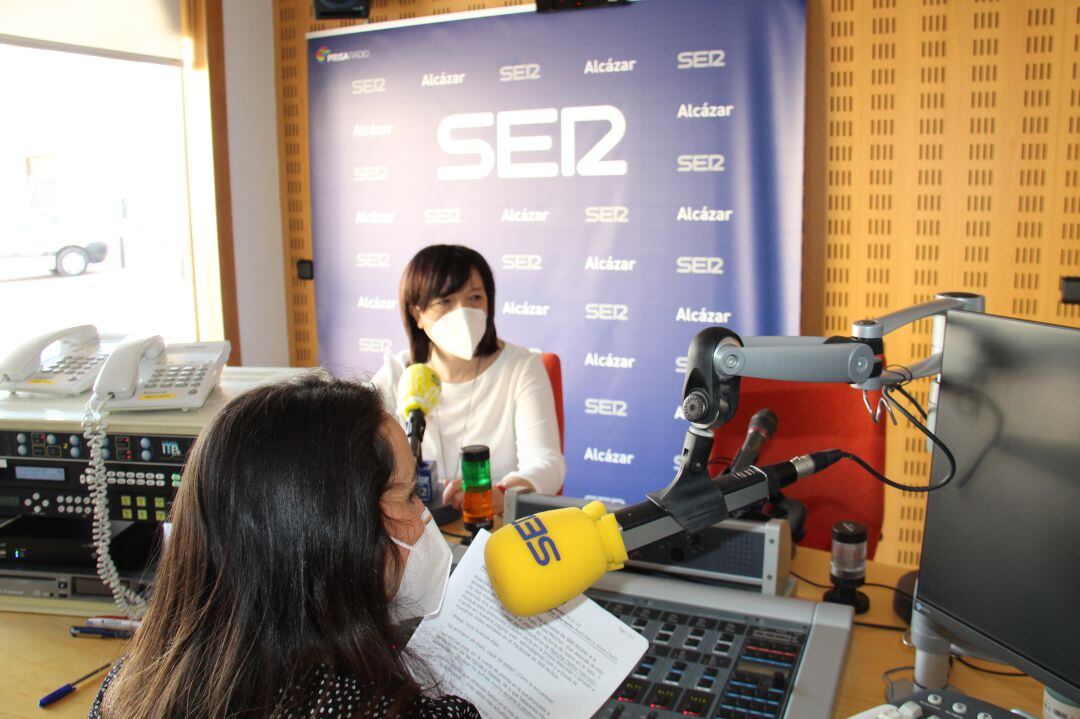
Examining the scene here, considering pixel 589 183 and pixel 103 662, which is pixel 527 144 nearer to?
pixel 589 183

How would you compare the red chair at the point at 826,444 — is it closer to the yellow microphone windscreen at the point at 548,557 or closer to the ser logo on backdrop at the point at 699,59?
the yellow microphone windscreen at the point at 548,557

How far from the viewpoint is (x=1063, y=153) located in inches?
109

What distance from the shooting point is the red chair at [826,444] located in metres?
2.09

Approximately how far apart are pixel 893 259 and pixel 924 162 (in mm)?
354

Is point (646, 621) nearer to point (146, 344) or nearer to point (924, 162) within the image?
point (146, 344)

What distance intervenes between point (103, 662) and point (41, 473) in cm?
39

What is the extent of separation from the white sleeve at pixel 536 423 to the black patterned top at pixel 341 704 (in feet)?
4.90

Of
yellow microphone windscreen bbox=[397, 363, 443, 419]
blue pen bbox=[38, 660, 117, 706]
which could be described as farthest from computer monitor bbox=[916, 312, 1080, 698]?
blue pen bbox=[38, 660, 117, 706]

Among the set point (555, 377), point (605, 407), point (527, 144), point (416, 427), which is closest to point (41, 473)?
point (416, 427)

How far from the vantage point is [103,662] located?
1.36 m

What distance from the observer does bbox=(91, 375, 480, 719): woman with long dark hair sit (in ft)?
2.72

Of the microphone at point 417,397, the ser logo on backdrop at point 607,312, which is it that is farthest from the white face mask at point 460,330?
the ser logo on backdrop at point 607,312

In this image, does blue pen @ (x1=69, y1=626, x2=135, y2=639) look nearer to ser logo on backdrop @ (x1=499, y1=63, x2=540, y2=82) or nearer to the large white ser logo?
the large white ser logo

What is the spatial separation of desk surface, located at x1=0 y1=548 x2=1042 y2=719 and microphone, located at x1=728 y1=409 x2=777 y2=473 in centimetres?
33
